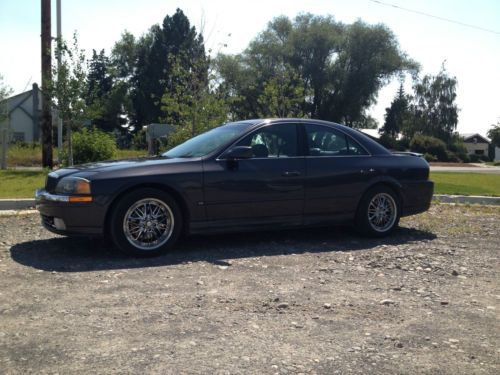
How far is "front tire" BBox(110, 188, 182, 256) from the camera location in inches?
232

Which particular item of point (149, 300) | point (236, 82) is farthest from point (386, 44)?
point (149, 300)

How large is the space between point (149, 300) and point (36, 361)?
129cm

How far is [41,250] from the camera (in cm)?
627

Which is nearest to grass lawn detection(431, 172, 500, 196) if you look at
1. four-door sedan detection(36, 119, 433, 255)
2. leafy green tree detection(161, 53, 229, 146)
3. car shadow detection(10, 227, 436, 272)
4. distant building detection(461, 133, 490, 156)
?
leafy green tree detection(161, 53, 229, 146)

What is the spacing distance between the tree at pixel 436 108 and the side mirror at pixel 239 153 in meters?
74.8

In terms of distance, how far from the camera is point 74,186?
5.85 meters

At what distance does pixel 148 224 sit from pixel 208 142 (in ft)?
4.66

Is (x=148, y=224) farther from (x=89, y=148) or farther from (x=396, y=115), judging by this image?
(x=396, y=115)

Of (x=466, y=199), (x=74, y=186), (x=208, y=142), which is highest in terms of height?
(x=208, y=142)

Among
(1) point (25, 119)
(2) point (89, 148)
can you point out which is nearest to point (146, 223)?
(2) point (89, 148)

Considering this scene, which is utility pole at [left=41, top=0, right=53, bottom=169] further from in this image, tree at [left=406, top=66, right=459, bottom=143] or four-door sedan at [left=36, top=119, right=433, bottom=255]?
tree at [left=406, top=66, right=459, bottom=143]

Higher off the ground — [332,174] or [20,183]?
[332,174]

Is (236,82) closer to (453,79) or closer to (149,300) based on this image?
(453,79)

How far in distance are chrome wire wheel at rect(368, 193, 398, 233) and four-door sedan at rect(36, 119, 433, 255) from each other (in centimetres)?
1
